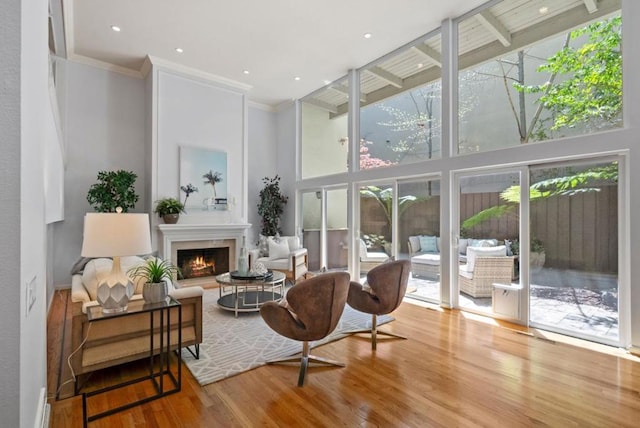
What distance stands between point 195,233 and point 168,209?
0.66 meters

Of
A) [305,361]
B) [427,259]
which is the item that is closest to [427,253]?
[427,259]

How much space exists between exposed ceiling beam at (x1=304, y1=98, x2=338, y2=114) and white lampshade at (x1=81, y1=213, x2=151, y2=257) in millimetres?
5533

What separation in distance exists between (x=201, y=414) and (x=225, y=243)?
455 cm

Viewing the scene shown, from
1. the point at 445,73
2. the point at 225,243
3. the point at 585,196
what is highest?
the point at 445,73

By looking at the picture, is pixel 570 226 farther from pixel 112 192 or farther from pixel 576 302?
pixel 112 192

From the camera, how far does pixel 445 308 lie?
4781mm

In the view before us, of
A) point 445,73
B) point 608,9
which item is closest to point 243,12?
point 445,73

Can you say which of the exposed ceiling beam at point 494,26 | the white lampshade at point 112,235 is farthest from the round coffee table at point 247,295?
the exposed ceiling beam at point 494,26

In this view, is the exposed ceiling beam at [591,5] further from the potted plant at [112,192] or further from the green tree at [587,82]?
the potted plant at [112,192]

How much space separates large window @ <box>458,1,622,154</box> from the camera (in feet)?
11.6

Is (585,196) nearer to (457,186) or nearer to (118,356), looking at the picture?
(457,186)

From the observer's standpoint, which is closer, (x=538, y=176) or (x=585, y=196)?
(x=585, y=196)

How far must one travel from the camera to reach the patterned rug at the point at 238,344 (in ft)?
9.36

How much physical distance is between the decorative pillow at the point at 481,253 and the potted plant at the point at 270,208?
4392 millimetres
